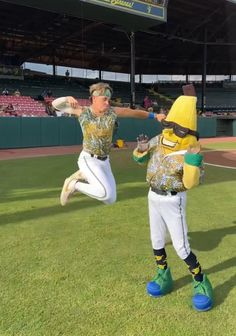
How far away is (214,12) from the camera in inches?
1206

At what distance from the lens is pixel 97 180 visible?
4.90 m

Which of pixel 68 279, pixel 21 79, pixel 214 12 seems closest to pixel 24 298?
pixel 68 279

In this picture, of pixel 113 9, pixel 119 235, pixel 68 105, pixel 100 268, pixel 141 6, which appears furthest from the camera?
pixel 141 6

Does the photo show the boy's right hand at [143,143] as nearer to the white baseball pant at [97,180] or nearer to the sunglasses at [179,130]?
the sunglasses at [179,130]

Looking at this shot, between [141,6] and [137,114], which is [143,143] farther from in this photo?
[141,6]

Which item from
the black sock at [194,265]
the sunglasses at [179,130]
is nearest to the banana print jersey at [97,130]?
the sunglasses at [179,130]

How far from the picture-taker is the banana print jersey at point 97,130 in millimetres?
4918

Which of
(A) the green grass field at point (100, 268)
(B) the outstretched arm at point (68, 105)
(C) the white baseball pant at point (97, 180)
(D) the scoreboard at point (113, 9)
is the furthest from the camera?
(D) the scoreboard at point (113, 9)

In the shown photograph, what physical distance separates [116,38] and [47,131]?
19.7 metres

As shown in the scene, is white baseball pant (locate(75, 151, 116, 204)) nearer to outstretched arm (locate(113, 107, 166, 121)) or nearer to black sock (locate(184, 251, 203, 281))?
outstretched arm (locate(113, 107, 166, 121))

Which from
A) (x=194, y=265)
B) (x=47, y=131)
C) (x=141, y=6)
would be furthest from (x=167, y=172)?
(x=141, y=6)

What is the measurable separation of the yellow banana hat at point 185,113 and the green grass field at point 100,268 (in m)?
1.57

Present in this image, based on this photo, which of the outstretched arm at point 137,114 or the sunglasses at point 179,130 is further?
the outstretched arm at point 137,114

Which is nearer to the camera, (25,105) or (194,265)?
(194,265)
